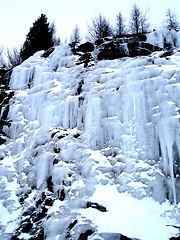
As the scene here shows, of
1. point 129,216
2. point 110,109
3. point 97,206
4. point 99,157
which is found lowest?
point 129,216

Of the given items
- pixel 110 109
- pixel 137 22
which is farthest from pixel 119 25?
pixel 110 109

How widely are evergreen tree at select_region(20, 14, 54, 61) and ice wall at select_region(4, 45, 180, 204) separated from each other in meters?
4.34

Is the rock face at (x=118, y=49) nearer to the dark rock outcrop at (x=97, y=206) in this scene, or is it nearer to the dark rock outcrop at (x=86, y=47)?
the dark rock outcrop at (x=86, y=47)

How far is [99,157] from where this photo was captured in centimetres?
553

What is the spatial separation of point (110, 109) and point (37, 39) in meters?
8.70

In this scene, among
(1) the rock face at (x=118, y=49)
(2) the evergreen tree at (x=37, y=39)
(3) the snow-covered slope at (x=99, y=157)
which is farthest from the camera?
(2) the evergreen tree at (x=37, y=39)

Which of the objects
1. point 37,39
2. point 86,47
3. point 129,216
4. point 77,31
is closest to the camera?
point 129,216

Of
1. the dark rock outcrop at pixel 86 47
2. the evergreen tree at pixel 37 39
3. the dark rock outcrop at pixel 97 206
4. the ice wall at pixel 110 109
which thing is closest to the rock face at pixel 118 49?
the dark rock outcrop at pixel 86 47

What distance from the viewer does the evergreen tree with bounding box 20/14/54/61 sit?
12281mm

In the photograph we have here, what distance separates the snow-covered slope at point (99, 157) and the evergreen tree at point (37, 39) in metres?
5.70

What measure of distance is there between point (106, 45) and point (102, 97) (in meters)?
3.10

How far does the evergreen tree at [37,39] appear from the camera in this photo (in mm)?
12281

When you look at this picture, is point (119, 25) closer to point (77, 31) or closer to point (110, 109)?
point (77, 31)

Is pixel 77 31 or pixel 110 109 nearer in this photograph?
pixel 110 109
